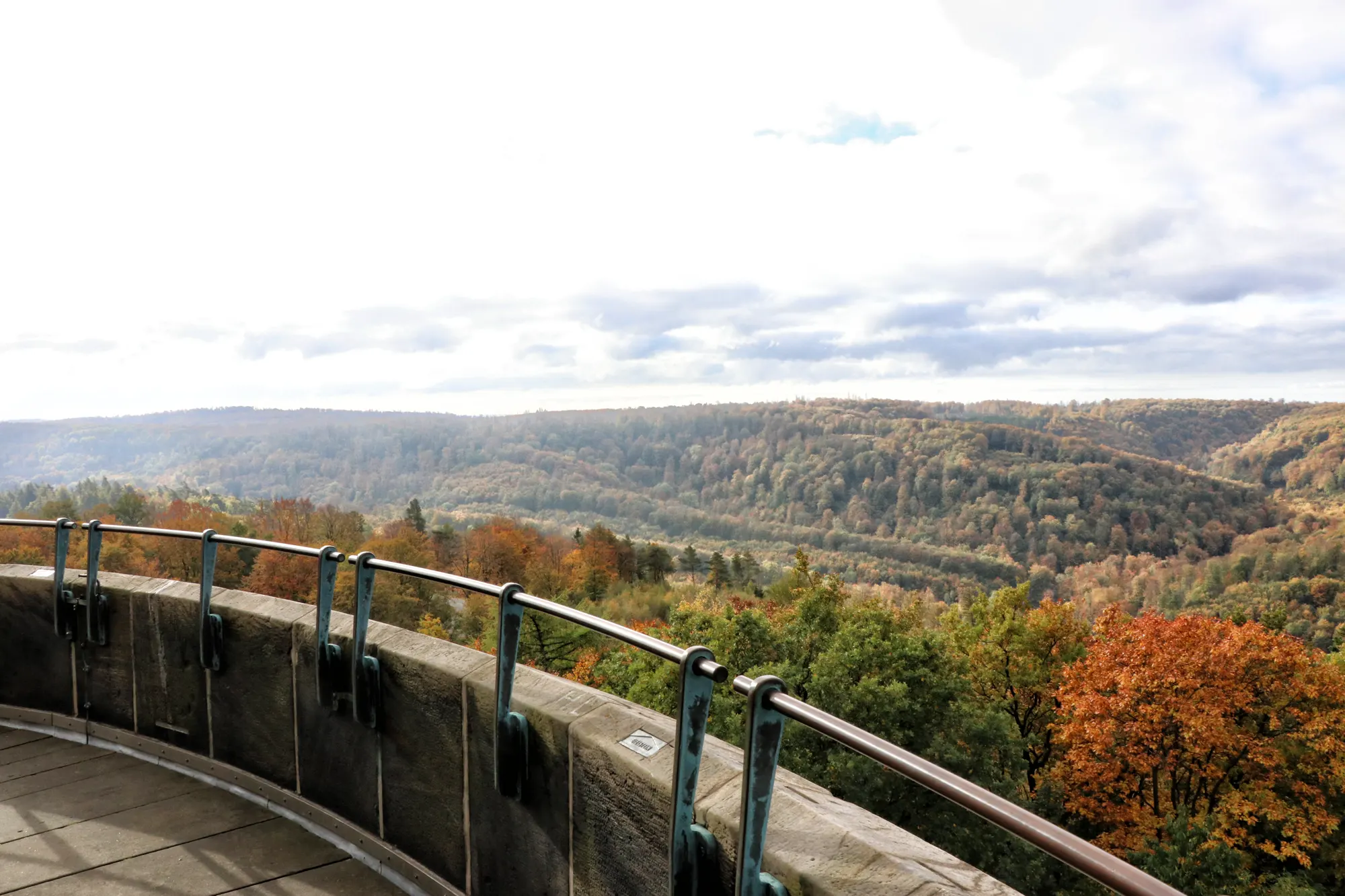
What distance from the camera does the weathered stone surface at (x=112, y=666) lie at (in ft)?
14.8

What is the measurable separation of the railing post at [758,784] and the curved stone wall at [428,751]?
63 mm

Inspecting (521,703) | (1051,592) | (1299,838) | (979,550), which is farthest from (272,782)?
(979,550)

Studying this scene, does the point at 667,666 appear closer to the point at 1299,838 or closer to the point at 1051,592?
the point at 1299,838

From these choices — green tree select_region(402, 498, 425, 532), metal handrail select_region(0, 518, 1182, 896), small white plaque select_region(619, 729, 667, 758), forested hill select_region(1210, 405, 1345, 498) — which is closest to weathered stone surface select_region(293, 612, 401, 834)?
metal handrail select_region(0, 518, 1182, 896)

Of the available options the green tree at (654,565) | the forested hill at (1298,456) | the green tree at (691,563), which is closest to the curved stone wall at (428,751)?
the green tree at (654,565)

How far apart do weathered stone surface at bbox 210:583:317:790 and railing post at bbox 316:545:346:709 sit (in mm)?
243

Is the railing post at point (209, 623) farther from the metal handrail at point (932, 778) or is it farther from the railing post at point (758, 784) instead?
the railing post at point (758, 784)

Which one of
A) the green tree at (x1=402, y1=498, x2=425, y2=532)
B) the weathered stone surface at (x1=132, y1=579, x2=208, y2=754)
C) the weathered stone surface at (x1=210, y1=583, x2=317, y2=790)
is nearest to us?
the weathered stone surface at (x1=210, y1=583, x2=317, y2=790)

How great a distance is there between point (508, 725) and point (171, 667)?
2.59m

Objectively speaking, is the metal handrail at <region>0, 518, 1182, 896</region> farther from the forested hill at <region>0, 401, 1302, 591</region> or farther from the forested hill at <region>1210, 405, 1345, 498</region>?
the forested hill at <region>1210, 405, 1345, 498</region>

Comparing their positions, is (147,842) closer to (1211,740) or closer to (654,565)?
(1211,740)

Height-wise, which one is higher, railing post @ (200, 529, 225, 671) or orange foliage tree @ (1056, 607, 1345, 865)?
railing post @ (200, 529, 225, 671)

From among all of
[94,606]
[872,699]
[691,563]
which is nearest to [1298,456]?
[691,563]

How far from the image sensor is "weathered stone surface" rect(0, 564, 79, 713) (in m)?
→ 4.81
